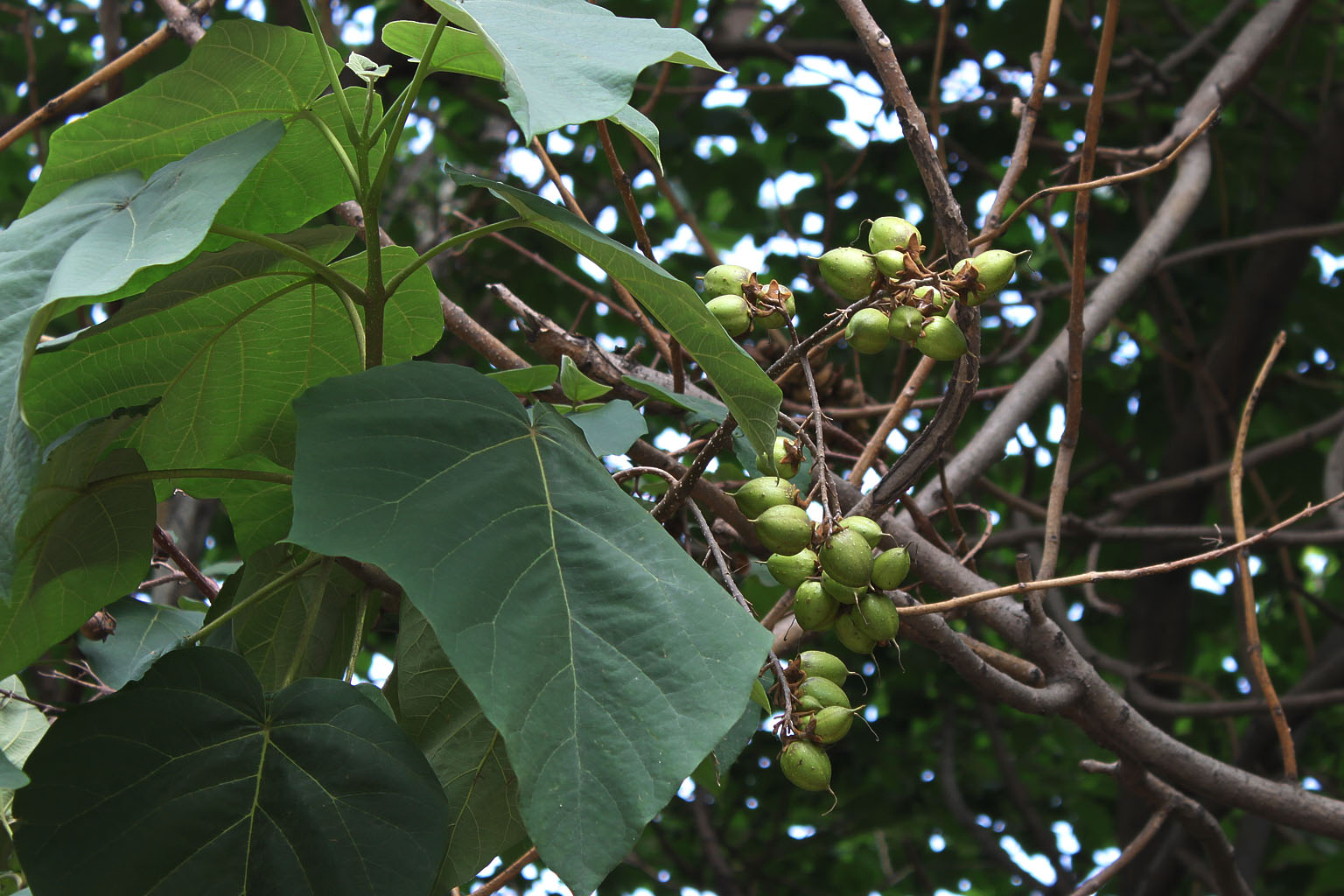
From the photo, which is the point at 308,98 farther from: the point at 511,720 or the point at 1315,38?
the point at 1315,38

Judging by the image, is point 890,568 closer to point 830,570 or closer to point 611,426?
point 830,570

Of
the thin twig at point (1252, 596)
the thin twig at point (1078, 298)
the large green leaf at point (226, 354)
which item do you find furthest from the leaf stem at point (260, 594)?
the thin twig at point (1252, 596)

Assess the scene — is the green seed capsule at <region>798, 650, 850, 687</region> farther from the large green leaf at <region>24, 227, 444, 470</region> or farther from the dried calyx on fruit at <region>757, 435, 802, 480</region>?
the large green leaf at <region>24, 227, 444, 470</region>

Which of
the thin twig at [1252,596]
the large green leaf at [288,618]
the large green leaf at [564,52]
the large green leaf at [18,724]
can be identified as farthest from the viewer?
the thin twig at [1252,596]

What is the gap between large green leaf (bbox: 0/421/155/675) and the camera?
69cm

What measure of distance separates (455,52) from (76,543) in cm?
43

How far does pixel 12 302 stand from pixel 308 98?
273 millimetres

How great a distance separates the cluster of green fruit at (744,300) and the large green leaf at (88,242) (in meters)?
0.30

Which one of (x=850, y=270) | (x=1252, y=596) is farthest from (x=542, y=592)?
(x=1252, y=596)

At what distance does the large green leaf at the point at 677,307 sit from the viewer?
0.62 meters

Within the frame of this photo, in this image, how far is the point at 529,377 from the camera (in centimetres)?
87

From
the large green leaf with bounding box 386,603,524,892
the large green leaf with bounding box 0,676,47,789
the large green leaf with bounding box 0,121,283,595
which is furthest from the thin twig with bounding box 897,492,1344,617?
the large green leaf with bounding box 0,676,47,789

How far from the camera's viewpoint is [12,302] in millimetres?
Answer: 539

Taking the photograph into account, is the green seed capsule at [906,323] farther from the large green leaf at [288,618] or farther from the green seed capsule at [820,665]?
the large green leaf at [288,618]
